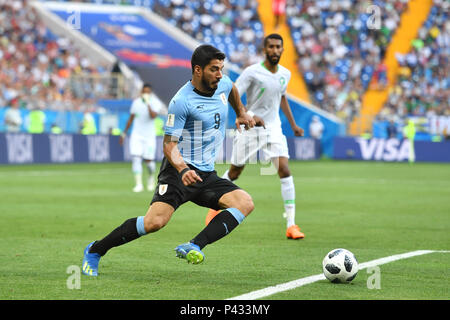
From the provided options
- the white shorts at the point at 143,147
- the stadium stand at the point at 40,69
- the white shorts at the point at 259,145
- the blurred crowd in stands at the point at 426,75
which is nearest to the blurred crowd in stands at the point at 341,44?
the blurred crowd in stands at the point at 426,75

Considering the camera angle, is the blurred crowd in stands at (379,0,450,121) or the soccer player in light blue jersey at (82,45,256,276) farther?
the blurred crowd in stands at (379,0,450,121)

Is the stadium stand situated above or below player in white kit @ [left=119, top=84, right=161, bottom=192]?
below

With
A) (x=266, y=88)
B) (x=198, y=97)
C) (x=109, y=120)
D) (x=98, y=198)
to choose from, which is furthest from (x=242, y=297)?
(x=109, y=120)

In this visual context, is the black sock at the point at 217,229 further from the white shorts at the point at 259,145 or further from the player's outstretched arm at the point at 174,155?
the white shorts at the point at 259,145

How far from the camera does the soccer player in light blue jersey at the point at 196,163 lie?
701 centimetres

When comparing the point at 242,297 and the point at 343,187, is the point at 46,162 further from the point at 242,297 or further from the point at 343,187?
the point at 242,297

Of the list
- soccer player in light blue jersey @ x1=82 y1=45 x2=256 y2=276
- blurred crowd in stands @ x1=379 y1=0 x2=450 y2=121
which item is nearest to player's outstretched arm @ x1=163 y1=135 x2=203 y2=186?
soccer player in light blue jersey @ x1=82 y1=45 x2=256 y2=276

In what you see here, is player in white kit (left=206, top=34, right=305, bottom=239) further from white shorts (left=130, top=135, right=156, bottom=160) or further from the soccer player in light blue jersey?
white shorts (left=130, top=135, right=156, bottom=160)

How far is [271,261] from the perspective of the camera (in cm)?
828

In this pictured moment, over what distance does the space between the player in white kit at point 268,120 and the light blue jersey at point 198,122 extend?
3413 mm

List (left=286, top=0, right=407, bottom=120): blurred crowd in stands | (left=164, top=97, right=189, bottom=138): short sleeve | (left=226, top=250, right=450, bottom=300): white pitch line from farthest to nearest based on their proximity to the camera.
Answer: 1. (left=286, top=0, right=407, bottom=120): blurred crowd in stands
2. (left=164, top=97, right=189, bottom=138): short sleeve
3. (left=226, top=250, right=450, bottom=300): white pitch line

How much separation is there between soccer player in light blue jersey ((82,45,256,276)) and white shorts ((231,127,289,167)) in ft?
11.2

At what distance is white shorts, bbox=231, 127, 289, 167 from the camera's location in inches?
430
